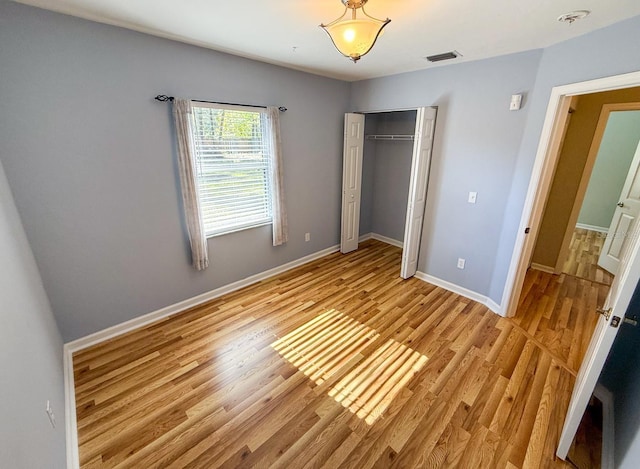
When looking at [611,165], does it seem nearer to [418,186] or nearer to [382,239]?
[382,239]

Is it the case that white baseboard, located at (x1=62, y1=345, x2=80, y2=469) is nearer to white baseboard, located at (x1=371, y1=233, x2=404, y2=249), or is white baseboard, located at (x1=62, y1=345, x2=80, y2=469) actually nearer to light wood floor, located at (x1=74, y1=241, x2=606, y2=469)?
light wood floor, located at (x1=74, y1=241, x2=606, y2=469)

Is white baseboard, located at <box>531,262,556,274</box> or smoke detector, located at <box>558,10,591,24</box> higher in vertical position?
smoke detector, located at <box>558,10,591,24</box>

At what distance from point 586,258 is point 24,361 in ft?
20.4

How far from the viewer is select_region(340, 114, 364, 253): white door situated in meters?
3.86

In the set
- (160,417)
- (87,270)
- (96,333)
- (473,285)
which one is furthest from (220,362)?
(473,285)

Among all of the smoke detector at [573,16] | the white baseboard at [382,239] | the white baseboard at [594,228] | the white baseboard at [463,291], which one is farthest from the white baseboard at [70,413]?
the white baseboard at [594,228]

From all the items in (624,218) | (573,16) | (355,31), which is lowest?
(624,218)

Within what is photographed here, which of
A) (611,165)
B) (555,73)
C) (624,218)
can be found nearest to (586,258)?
(624,218)

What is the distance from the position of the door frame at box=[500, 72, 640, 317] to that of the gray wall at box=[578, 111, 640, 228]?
4.03 m

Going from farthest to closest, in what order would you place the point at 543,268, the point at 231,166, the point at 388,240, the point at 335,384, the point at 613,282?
1. the point at 388,240
2. the point at 543,268
3. the point at 231,166
4. the point at 335,384
5. the point at 613,282

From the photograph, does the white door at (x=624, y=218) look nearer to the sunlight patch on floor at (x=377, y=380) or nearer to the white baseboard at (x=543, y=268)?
the white baseboard at (x=543, y=268)

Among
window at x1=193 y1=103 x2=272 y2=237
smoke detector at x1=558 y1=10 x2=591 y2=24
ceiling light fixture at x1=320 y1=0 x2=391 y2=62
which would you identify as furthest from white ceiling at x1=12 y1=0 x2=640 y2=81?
window at x1=193 y1=103 x2=272 y2=237

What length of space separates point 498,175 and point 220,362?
10.3ft

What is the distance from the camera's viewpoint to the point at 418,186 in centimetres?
323
